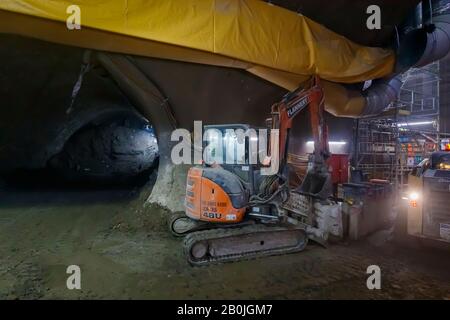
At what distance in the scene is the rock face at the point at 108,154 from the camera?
1434cm

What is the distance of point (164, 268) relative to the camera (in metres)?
4.61

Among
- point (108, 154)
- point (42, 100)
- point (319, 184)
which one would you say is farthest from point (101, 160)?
point (319, 184)

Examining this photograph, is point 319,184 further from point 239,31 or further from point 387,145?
point 387,145

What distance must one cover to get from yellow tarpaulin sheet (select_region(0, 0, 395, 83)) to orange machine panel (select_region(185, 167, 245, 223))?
2.34 metres

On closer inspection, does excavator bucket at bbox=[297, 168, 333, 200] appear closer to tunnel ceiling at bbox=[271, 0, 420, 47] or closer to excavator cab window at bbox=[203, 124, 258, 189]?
excavator cab window at bbox=[203, 124, 258, 189]

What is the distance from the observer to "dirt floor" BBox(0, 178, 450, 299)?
152 inches

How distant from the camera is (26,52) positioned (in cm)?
860

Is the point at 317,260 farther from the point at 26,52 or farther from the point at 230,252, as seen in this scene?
the point at 26,52

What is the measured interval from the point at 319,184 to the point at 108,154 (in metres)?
12.8

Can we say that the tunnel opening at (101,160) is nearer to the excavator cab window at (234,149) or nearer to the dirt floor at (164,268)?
the dirt floor at (164,268)

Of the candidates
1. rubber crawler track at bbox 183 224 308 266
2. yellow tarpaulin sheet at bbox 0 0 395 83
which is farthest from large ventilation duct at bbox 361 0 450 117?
rubber crawler track at bbox 183 224 308 266

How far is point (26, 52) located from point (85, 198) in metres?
4.59

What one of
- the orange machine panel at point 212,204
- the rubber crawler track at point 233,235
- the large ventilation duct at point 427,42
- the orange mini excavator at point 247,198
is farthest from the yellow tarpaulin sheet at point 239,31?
the rubber crawler track at point 233,235

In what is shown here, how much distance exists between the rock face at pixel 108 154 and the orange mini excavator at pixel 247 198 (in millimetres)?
9295
